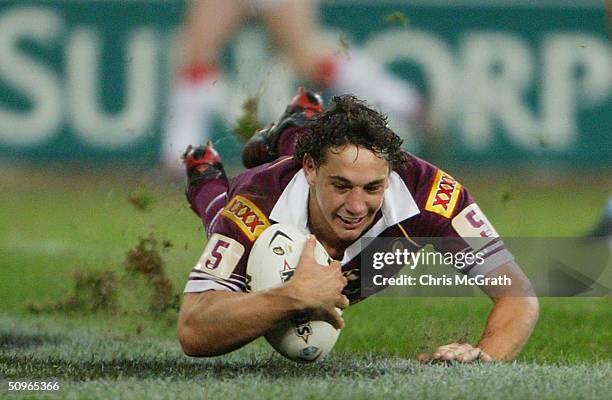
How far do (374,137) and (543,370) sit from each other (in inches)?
44.5

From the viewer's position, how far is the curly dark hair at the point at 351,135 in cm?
537

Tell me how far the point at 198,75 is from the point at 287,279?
772cm

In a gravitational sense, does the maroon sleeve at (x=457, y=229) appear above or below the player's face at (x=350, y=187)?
below

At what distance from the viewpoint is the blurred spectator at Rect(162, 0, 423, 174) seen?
12086 millimetres

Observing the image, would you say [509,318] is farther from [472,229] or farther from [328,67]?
[328,67]

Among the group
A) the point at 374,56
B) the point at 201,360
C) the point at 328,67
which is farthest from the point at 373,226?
the point at 374,56

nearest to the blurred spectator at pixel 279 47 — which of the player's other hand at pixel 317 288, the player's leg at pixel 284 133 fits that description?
the player's leg at pixel 284 133

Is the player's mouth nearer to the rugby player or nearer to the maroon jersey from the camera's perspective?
the rugby player

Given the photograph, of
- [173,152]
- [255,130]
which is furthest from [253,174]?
[173,152]

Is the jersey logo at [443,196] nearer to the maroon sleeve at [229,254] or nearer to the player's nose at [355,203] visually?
the player's nose at [355,203]

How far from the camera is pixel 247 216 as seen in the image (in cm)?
553

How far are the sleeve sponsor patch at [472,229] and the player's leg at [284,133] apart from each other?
1.22 meters

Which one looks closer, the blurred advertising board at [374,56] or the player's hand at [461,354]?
the player's hand at [461,354]

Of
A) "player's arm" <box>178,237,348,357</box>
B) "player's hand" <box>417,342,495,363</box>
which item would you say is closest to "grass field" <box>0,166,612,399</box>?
"player's hand" <box>417,342,495,363</box>
